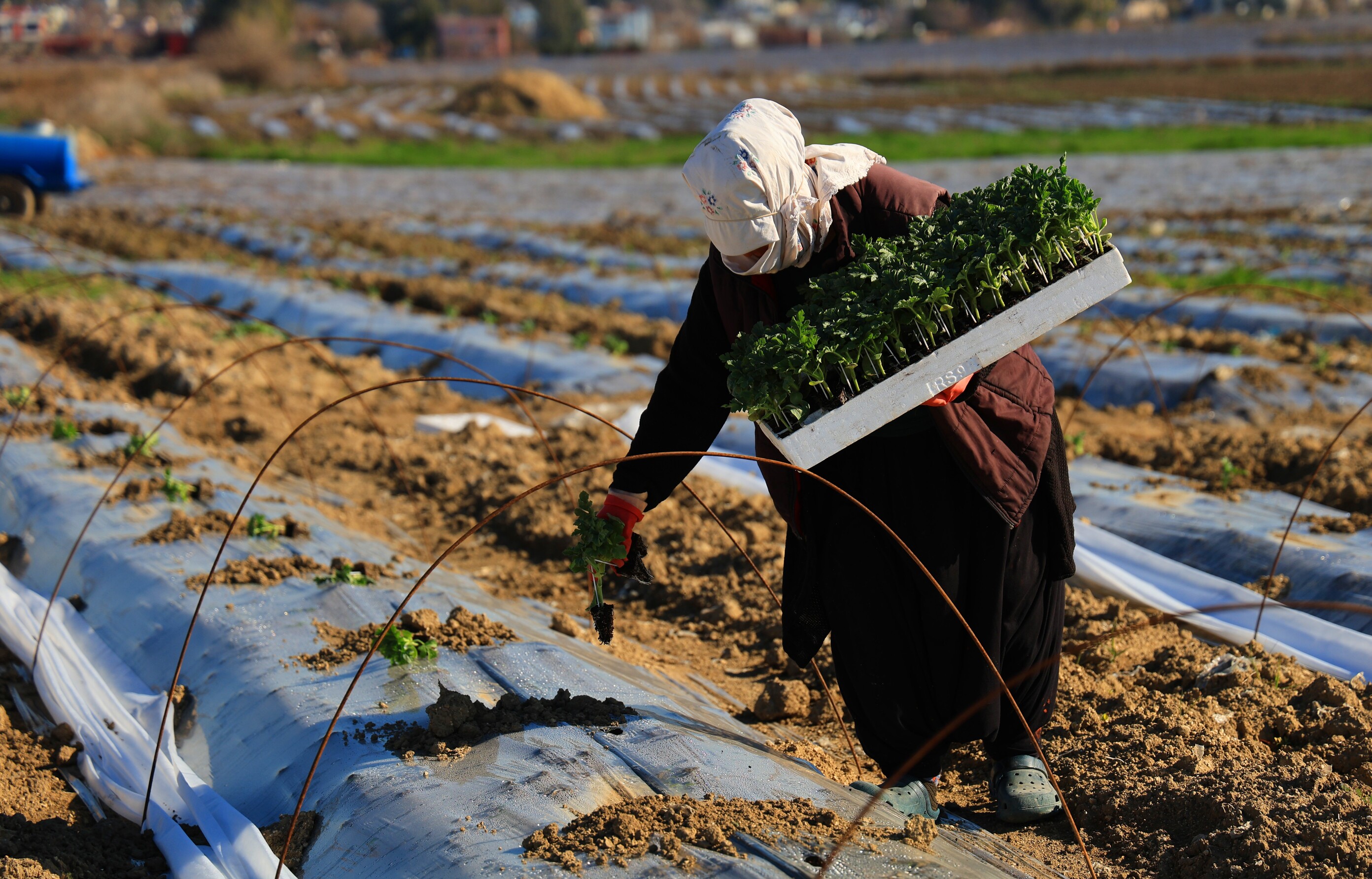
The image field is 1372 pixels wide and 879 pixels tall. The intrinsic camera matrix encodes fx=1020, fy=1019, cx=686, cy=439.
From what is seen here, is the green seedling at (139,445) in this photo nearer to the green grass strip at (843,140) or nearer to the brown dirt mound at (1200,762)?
the brown dirt mound at (1200,762)

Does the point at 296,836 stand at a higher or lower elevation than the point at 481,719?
lower

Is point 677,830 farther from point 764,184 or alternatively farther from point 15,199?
point 15,199

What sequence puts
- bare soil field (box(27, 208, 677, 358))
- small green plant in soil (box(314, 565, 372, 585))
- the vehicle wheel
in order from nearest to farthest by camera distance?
small green plant in soil (box(314, 565, 372, 585))
bare soil field (box(27, 208, 677, 358))
the vehicle wheel

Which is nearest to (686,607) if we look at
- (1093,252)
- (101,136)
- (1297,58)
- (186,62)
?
(1093,252)

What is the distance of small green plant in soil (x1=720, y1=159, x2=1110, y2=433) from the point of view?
1960mm

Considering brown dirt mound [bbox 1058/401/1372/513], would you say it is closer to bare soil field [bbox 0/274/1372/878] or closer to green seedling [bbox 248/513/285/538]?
bare soil field [bbox 0/274/1372/878]

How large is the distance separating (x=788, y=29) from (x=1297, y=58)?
103 feet

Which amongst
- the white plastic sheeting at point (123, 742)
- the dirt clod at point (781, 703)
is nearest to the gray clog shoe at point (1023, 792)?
the dirt clod at point (781, 703)

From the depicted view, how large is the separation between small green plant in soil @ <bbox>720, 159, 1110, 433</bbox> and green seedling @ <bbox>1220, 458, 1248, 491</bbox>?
221 cm

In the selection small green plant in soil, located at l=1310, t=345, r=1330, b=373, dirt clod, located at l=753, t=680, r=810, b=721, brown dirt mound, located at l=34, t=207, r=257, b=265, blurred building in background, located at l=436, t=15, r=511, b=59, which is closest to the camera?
dirt clod, located at l=753, t=680, r=810, b=721

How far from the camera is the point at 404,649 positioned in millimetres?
2592

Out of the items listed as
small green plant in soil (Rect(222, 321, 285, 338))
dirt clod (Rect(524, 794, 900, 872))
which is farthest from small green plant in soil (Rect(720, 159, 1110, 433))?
small green plant in soil (Rect(222, 321, 285, 338))

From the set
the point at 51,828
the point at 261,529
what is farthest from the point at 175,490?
the point at 51,828

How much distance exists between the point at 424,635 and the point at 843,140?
15567mm
